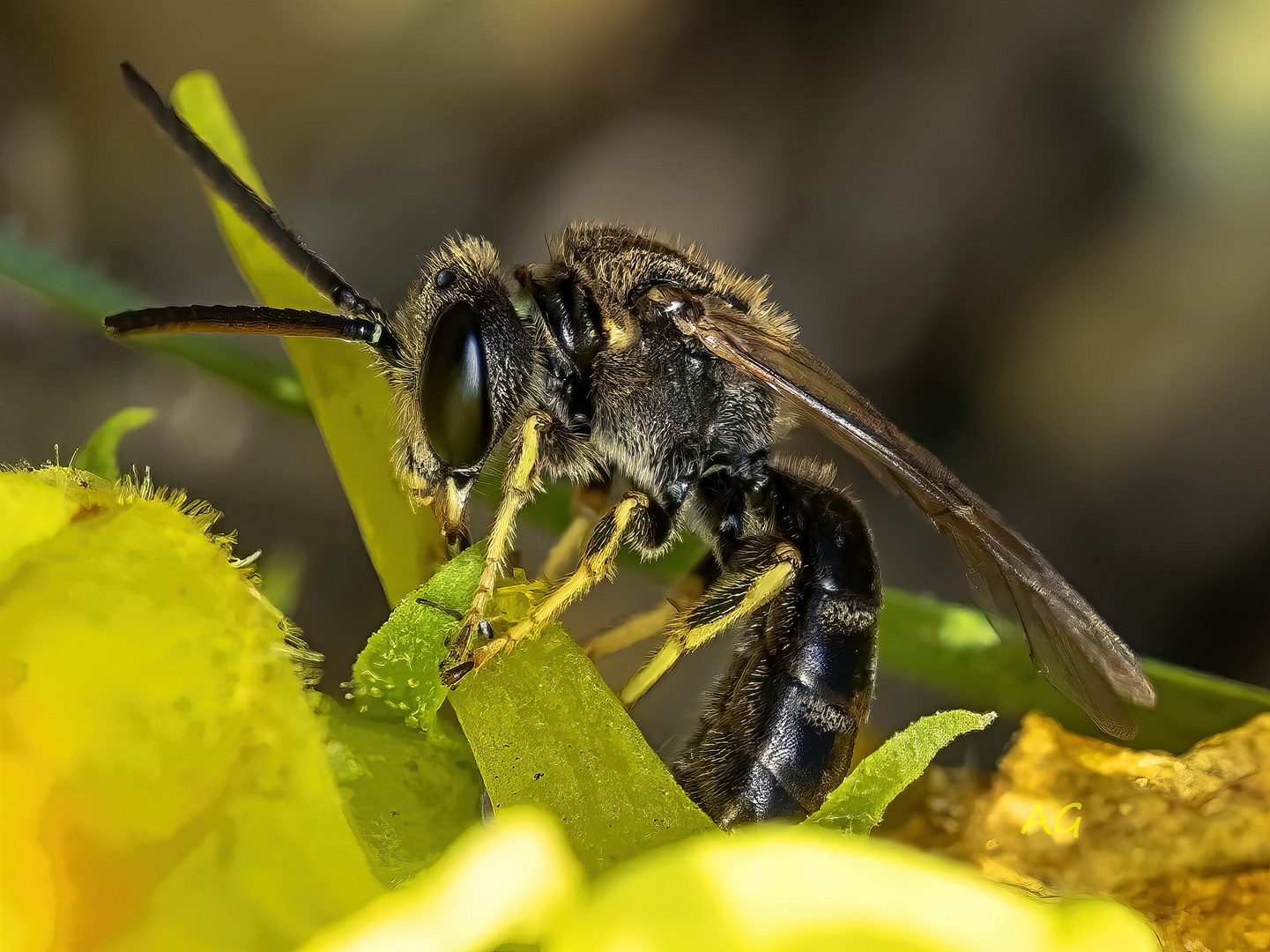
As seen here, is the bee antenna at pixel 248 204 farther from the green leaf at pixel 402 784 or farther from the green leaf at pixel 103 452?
the green leaf at pixel 402 784

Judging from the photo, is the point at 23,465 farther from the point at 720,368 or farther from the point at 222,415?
the point at 222,415

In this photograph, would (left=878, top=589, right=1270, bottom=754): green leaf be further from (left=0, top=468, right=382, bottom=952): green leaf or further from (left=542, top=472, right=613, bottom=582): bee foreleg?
(left=0, top=468, right=382, bottom=952): green leaf

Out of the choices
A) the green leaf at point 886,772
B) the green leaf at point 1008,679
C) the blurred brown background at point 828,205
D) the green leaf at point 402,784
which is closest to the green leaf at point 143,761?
the green leaf at point 402,784

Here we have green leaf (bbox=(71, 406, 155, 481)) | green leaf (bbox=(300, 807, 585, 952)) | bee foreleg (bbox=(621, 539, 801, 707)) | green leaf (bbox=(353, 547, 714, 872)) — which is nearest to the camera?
green leaf (bbox=(300, 807, 585, 952))

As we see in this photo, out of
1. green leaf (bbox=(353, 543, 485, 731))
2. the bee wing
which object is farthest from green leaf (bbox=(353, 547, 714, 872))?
the bee wing

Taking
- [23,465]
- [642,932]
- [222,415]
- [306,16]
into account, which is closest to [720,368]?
[23,465]
